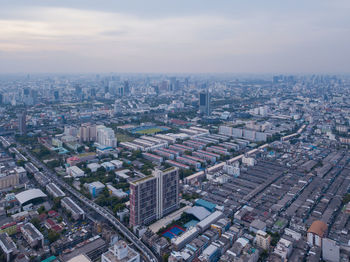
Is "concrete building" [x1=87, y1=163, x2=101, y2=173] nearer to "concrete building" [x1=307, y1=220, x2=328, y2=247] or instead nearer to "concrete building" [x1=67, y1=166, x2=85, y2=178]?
"concrete building" [x1=67, y1=166, x2=85, y2=178]

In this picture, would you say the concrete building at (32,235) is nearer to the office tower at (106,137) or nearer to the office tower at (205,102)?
the office tower at (106,137)

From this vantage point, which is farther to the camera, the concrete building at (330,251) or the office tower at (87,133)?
the office tower at (87,133)

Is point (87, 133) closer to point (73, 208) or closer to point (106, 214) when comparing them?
point (73, 208)

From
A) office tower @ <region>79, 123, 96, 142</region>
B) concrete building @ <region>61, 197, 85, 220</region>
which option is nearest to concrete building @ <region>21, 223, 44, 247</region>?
concrete building @ <region>61, 197, 85, 220</region>

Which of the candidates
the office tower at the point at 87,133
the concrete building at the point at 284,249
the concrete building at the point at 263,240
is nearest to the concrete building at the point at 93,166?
the office tower at the point at 87,133

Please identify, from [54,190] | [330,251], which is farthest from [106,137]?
[330,251]

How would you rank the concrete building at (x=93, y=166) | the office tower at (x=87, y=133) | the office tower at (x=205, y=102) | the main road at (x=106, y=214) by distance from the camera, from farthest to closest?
the office tower at (x=205, y=102) < the office tower at (x=87, y=133) < the concrete building at (x=93, y=166) < the main road at (x=106, y=214)
